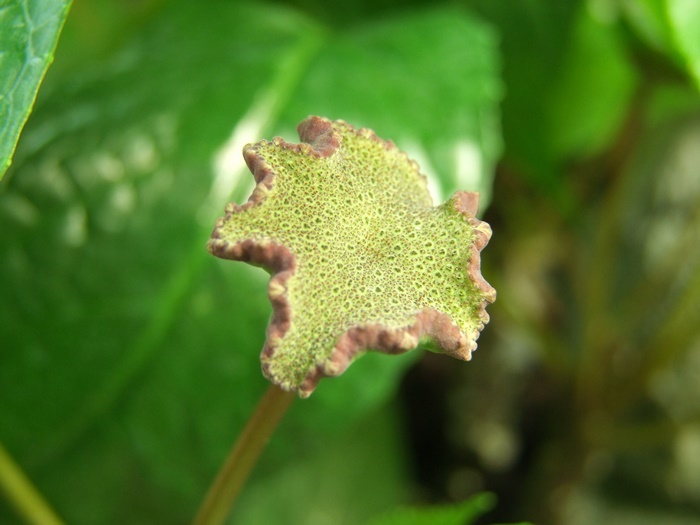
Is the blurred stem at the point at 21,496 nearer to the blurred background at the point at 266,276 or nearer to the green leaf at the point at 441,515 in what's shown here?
the blurred background at the point at 266,276

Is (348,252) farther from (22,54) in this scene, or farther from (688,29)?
(688,29)

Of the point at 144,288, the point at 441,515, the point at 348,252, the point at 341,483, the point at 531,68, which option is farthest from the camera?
the point at 341,483

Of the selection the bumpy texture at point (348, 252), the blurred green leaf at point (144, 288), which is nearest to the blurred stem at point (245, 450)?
the bumpy texture at point (348, 252)

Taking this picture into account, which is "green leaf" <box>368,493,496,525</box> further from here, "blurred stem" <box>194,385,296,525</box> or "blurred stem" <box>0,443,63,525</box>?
"blurred stem" <box>0,443,63,525</box>

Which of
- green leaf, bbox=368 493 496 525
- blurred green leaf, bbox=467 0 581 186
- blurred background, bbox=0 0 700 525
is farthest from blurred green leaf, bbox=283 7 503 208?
green leaf, bbox=368 493 496 525

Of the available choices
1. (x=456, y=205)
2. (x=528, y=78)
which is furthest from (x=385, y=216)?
(x=528, y=78)

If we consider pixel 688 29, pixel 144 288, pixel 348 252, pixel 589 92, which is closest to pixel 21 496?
pixel 144 288

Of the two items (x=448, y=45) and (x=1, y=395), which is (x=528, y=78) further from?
(x=1, y=395)

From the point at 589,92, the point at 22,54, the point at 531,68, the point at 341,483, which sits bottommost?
the point at 341,483
